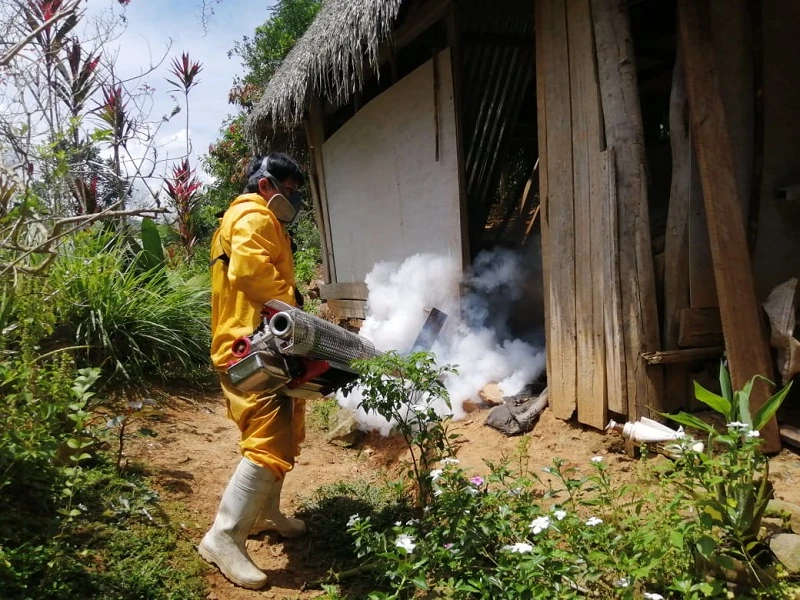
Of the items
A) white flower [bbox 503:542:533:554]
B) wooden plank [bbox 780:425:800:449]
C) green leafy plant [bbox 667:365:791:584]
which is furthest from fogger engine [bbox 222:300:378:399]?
wooden plank [bbox 780:425:800:449]

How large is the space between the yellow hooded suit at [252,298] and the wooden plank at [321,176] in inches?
189

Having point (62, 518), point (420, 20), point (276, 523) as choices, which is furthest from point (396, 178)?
point (62, 518)

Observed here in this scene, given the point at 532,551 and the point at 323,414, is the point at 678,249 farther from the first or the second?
the point at 323,414

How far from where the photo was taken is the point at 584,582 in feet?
6.93

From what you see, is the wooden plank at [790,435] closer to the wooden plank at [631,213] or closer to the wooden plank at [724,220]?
the wooden plank at [724,220]

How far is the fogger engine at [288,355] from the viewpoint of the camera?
2.43 meters

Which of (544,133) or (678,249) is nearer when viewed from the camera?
(678,249)

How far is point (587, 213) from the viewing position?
3602mm

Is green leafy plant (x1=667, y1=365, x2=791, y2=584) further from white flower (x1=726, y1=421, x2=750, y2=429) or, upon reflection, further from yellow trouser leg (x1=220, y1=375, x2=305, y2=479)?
yellow trouser leg (x1=220, y1=375, x2=305, y2=479)

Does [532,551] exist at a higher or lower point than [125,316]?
lower

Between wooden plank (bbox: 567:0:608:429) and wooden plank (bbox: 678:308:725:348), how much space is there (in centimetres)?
42

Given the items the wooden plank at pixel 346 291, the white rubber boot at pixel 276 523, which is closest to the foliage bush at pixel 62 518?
the white rubber boot at pixel 276 523

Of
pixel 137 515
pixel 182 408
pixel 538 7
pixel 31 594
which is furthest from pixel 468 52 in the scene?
pixel 31 594

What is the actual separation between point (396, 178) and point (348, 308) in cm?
171
